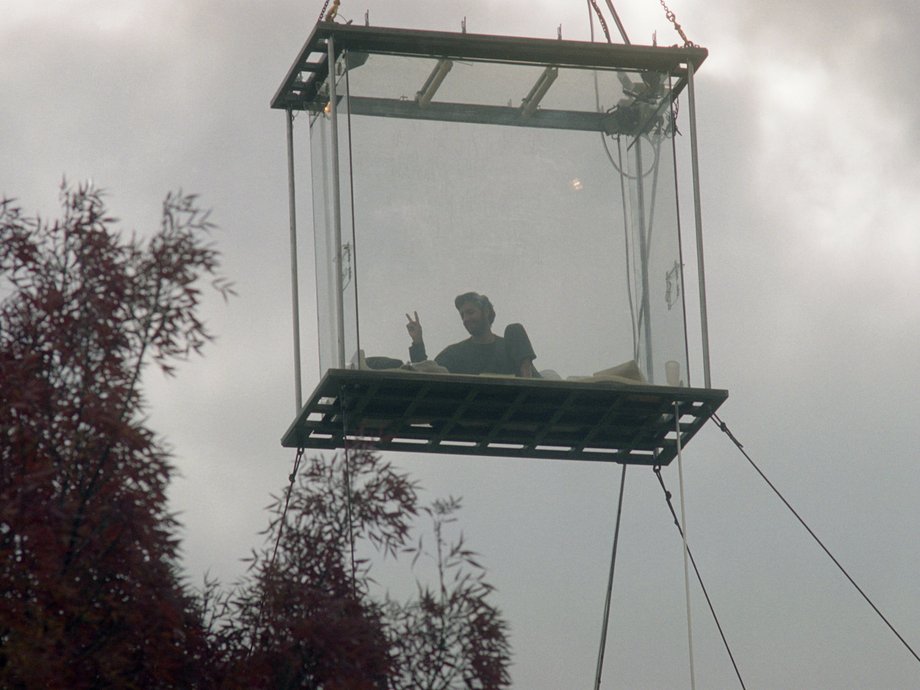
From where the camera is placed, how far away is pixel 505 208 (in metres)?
19.2

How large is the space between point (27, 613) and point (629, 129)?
7.82 metres

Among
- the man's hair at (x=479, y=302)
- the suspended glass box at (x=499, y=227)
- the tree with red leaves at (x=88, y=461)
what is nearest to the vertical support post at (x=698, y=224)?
the suspended glass box at (x=499, y=227)

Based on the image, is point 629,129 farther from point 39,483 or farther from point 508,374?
point 39,483

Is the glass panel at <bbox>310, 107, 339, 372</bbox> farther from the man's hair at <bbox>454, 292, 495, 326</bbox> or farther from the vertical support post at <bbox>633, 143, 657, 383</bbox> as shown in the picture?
the vertical support post at <bbox>633, 143, 657, 383</bbox>

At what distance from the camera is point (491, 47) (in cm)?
1909

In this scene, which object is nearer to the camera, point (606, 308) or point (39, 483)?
point (39, 483)

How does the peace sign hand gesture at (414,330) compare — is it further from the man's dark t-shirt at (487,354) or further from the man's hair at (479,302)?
the man's hair at (479,302)

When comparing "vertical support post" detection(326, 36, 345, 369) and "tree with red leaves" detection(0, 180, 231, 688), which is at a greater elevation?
"vertical support post" detection(326, 36, 345, 369)

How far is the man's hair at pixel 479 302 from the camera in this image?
61.9ft

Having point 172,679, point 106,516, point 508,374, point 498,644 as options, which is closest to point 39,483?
point 106,516

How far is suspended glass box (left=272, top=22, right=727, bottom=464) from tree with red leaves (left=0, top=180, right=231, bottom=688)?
4109 millimetres

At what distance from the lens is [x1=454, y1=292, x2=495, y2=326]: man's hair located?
18875mm

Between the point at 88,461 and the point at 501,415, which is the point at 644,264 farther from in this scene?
the point at 88,461

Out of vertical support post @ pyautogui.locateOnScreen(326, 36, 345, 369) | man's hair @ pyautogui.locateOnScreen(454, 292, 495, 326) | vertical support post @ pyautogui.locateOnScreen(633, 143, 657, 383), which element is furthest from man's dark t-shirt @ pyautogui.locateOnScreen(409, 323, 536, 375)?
vertical support post @ pyautogui.locateOnScreen(633, 143, 657, 383)
